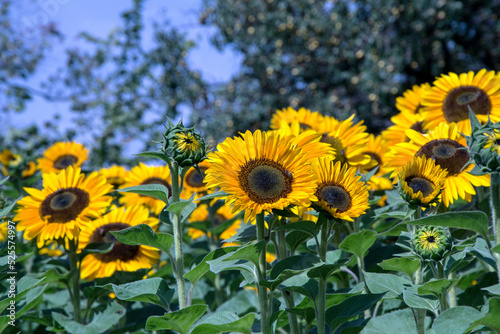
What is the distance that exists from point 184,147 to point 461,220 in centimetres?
77

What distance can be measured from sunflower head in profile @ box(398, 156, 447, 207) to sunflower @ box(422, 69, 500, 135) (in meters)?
0.56

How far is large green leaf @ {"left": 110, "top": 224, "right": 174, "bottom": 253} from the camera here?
4.73 ft

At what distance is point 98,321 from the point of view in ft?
6.49

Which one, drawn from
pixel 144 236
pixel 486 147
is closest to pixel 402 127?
pixel 486 147

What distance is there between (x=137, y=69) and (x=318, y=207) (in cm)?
944

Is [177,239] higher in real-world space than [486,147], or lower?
lower

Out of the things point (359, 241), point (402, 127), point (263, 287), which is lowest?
point (263, 287)

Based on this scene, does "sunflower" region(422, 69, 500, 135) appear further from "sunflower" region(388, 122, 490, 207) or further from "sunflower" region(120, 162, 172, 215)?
"sunflower" region(120, 162, 172, 215)

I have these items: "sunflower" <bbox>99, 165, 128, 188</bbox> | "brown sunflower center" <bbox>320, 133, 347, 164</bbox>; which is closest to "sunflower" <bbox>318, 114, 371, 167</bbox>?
"brown sunflower center" <bbox>320, 133, 347, 164</bbox>

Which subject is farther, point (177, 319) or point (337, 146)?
point (337, 146)

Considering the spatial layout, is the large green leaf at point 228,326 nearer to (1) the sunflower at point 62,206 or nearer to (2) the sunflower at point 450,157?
(2) the sunflower at point 450,157

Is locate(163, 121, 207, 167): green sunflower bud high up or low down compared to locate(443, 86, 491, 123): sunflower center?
down

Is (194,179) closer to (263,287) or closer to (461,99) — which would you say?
(461,99)

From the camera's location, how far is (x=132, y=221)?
88.0 inches
